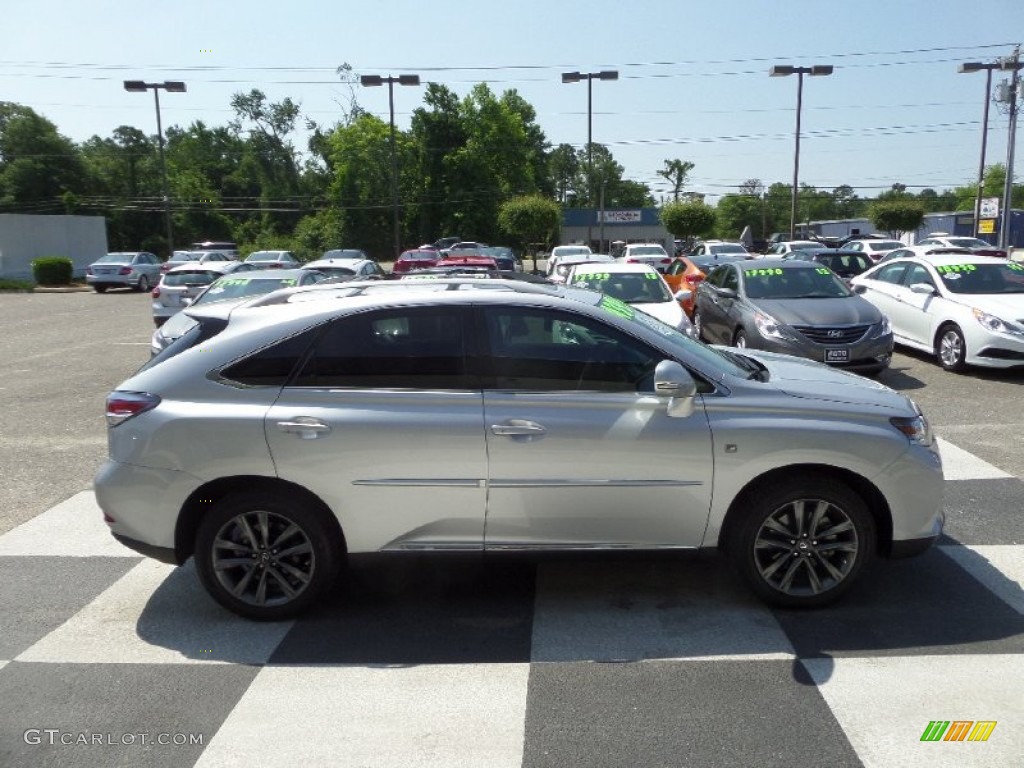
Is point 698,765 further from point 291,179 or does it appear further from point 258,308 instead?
point 291,179

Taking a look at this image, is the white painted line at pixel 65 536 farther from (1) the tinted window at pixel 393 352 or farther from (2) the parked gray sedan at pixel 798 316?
(2) the parked gray sedan at pixel 798 316

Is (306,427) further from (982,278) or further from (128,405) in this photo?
(982,278)

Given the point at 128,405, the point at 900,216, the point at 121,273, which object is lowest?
the point at 121,273

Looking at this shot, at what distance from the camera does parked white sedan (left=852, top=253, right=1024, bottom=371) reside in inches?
404

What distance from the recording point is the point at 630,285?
12.4 metres

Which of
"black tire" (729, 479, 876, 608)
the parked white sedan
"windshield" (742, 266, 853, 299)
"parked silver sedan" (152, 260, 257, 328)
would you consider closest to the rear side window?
"parked silver sedan" (152, 260, 257, 328)

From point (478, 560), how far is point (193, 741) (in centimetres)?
153

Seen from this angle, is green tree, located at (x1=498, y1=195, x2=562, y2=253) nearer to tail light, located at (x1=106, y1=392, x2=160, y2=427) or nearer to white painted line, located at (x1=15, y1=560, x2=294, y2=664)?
white painted line, located at (x1=15, y1=560, x2=294, y2=664)

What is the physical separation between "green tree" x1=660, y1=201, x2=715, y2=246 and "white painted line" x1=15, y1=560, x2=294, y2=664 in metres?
55.6

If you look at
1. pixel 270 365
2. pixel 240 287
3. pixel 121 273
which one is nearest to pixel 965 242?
pixel 240 287

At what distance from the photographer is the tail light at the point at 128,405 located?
422 cm

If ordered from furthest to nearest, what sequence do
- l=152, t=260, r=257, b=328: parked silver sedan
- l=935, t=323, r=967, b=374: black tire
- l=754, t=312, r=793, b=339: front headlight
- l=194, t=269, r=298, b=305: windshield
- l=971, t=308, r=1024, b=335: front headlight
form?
l=152, t=260, r=257, b=328: parked silver sedan, l=194, t=269, r=298, b=305: windshield, l=935, t=323, r=967, b=374: black tire, l=754, t=312, r=793, b=339: front headlight, l=971, t=308, r=1024, b=335: front headlight

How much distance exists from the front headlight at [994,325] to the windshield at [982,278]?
84 cm

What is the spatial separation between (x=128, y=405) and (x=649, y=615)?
2874mm
